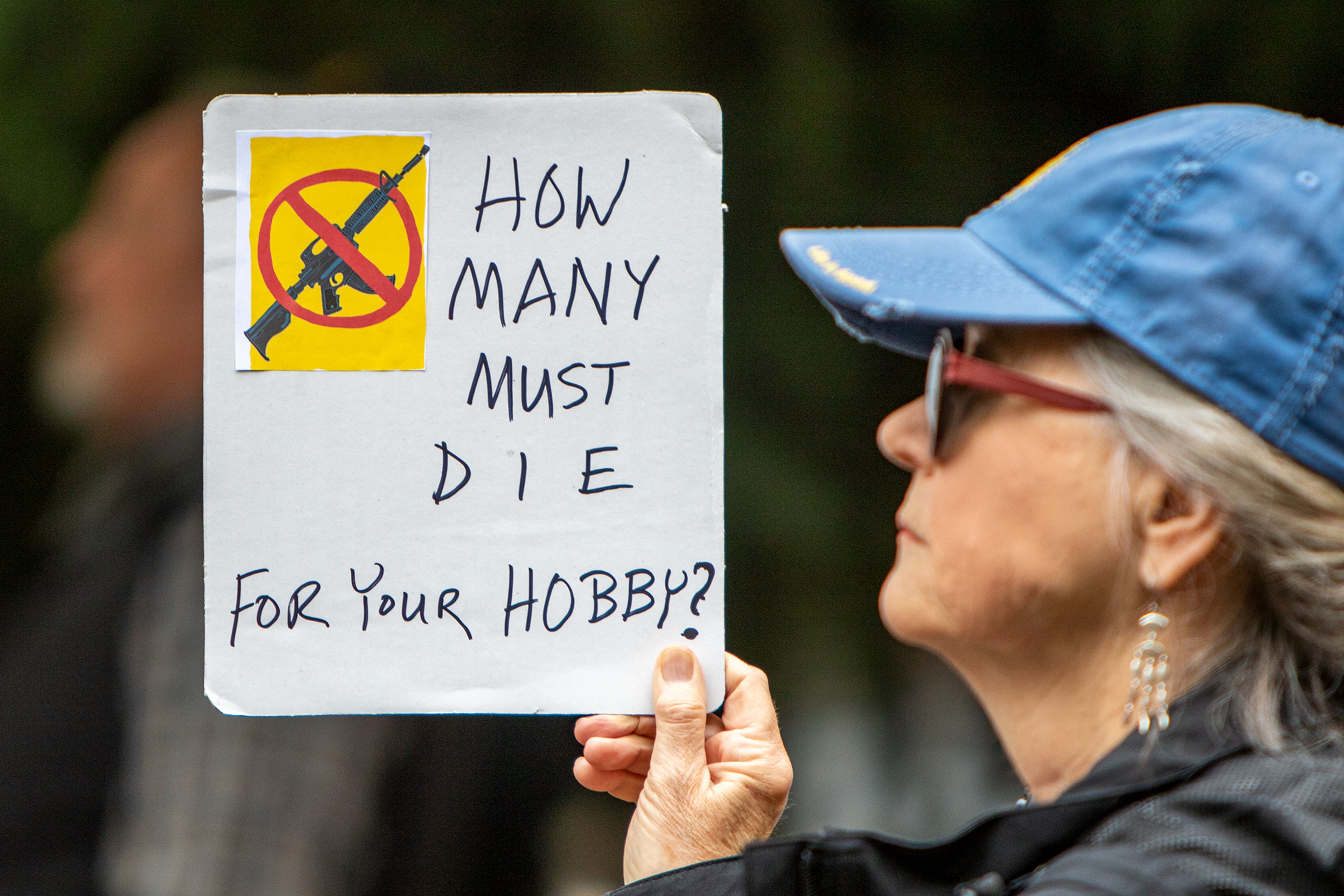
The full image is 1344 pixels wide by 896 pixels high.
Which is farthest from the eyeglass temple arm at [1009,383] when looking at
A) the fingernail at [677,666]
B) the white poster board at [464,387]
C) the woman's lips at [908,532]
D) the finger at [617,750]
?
the finger at [617,750]

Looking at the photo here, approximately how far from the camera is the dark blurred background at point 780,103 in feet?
6.82

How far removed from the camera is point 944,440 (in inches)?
37.2

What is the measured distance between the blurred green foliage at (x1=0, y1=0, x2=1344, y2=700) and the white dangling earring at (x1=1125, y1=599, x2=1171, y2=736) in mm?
1326

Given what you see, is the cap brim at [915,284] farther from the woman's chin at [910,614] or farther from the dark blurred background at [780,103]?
the dark blurred background at [780,103]

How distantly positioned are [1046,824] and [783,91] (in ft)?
5.14

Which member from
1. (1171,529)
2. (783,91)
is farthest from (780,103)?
(1171,529)

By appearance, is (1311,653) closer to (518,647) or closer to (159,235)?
(518,647)

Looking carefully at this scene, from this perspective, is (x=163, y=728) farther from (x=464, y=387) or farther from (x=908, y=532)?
(x=908, y=532)

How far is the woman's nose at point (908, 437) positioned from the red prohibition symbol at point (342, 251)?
0.43 meters

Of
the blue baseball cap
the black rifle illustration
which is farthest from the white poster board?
the blue baseball cap

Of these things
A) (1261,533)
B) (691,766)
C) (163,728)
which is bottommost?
(163,728)

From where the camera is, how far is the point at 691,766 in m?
1.09

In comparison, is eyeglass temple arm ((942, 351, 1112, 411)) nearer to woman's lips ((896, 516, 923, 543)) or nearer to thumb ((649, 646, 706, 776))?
woman's lips ((896, 516, 923, 543))

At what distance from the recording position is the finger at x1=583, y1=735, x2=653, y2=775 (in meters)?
1.13
